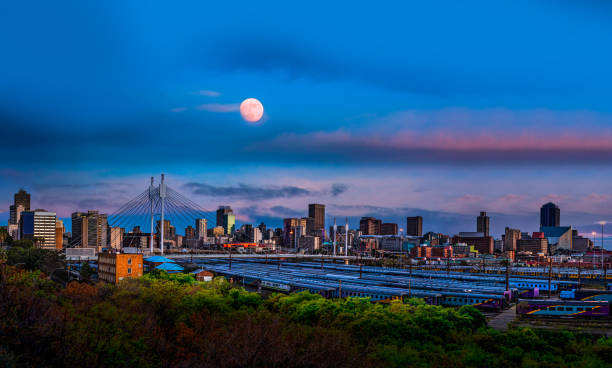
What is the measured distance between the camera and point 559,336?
37.6 meters

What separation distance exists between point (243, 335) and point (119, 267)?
54.3 m

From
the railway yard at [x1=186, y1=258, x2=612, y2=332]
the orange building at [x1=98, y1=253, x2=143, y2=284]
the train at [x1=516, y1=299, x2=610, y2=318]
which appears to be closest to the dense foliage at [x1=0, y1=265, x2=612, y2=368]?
the railway yard at [x1=186, y1=258, x2=612, y2=332]

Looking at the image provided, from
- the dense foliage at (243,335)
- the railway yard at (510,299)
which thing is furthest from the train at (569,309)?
the dense foliage at (243,335)

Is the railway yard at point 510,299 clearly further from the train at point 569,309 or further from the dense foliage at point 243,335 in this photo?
the dense foliage at point 243,335

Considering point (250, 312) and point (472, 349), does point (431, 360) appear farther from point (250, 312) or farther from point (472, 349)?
point (250, 312)

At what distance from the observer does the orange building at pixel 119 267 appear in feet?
256

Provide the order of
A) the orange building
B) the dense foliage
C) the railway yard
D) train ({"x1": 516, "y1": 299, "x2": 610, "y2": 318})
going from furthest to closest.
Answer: the orange building
train ({"x1": 516, "y1": 299, "x2": 610, "y2": 318})
the railway yard
the dense foliage

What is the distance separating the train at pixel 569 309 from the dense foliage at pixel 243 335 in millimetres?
12397

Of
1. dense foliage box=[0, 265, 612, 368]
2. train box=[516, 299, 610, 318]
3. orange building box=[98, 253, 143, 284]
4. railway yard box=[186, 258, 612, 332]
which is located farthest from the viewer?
orange building box=[98, 253, 143, 284]

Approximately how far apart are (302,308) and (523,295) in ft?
152

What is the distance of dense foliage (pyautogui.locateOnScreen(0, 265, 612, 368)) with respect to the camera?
82.5 ft

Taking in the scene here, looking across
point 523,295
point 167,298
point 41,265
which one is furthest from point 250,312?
point 41,265

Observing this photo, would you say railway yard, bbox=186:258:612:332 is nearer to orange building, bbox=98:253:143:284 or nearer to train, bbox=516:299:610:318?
train, bbox=516:299:610:318

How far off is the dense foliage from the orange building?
26.5 meters
